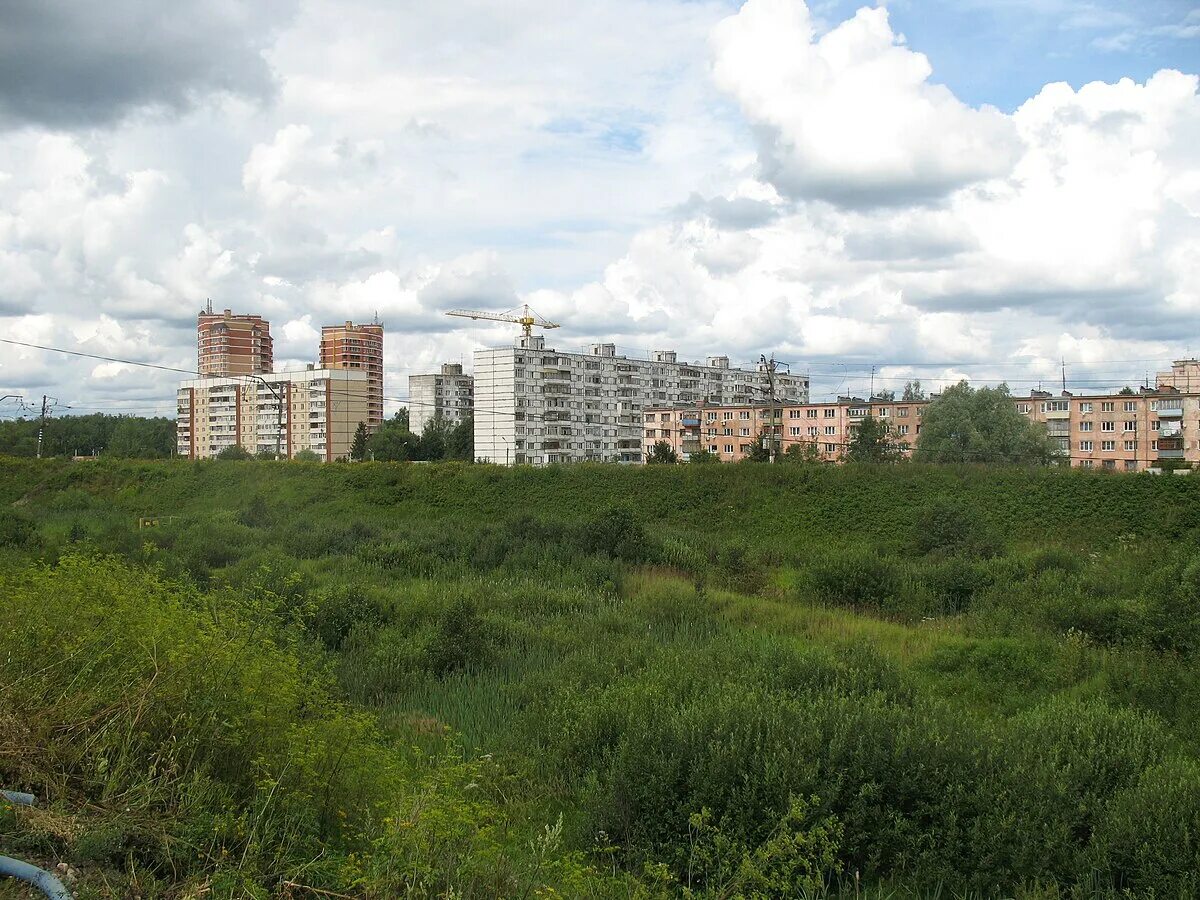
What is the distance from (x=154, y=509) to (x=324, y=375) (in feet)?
158

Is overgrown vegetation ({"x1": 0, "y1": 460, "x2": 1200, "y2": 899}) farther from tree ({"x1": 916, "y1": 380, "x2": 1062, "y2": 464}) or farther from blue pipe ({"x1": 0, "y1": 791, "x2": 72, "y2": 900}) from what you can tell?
tree ({"x1": 916, "y1": 380, "x2": 1062, "y2": 464})

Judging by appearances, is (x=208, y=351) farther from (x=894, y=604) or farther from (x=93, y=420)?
(x=894, y=604)

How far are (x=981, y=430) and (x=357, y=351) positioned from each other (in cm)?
9595

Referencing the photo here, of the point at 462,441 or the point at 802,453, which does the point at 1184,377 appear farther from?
the point at 462,441

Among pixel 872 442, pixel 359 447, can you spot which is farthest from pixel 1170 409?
pixel 359 447

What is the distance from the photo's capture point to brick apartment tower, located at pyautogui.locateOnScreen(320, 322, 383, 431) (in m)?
132

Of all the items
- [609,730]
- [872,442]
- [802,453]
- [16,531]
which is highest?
[872,442]

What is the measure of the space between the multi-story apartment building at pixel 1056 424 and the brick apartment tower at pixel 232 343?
63052mm

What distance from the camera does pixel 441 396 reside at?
4409 inches

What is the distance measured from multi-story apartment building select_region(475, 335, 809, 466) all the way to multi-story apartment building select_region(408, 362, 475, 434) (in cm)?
1956

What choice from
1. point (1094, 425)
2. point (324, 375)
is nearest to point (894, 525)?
point (1094, 425)

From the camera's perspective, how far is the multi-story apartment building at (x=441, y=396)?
111062 millimetres

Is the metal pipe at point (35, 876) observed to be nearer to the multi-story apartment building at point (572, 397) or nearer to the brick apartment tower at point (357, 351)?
the multi-story apartment building at point (572, 397)

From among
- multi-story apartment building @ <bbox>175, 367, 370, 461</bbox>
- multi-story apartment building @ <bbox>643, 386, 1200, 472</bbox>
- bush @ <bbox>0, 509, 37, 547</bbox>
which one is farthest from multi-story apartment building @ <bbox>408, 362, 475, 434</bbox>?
bush @ <bbox>0, 509, 37, 547</bbox>
